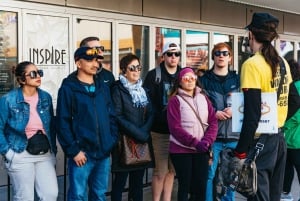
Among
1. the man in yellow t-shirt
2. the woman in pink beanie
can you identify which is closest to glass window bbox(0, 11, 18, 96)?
the woman in pink beanie

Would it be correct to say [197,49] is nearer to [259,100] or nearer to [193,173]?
[193,173]

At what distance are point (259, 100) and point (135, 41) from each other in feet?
14.7

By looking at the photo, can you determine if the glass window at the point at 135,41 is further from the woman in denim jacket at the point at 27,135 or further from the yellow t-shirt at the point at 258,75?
the yellow t-shirt at the point at 258,75

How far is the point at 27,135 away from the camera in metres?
4.31

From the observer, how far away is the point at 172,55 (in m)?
5.18

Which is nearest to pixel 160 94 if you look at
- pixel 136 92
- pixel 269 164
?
pixel 136 92

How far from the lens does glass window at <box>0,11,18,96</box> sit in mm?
6035

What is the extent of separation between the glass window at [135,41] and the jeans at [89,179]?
3.25 metres

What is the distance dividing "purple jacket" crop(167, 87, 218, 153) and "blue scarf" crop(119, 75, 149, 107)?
0.27m

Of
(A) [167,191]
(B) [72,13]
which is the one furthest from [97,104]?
(B) [72,13]

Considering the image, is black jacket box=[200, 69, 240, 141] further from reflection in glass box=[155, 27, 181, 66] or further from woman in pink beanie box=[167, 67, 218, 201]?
reflection in glass box=[155, 27, 181, 66]

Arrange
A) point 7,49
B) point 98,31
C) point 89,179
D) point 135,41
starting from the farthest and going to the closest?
point 135,41 < point 98,31 < point 7,49 < point 89,179

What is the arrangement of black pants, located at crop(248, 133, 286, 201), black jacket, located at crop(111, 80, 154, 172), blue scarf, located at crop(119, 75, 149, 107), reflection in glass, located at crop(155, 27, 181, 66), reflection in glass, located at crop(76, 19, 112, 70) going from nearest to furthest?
1. black pants, located at crop(248, 133, 286, 201)
2. black jacket, located at crop(111, 80, 154, 172)
3. blue scarf, located at crop(119, 75, 149, 107)
4. reflection in glass, located at crop(76, 19, 112, 70)
5. reflection in glass, located at crop(155, 27, 181, 66)

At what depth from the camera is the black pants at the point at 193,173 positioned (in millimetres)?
4723
